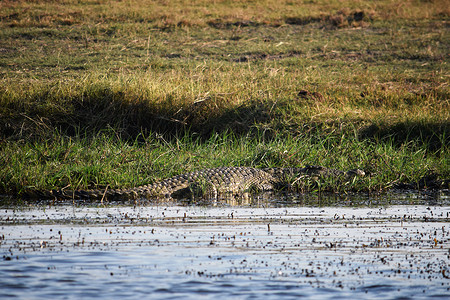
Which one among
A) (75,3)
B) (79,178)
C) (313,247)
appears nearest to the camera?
(313,247)

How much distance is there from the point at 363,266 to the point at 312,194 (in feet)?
13.2

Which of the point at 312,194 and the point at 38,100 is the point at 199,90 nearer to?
the point at 38,100

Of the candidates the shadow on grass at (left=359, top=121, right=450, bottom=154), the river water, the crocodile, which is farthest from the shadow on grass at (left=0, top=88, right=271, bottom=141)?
the river water

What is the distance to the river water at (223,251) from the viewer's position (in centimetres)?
436

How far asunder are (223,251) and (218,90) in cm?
838

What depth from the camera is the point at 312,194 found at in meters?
8.89

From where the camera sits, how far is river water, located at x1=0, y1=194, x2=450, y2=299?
436 centimetres

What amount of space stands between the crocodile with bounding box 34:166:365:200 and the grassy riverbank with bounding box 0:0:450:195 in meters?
0.27

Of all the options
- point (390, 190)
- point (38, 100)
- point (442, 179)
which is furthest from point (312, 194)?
point (38, 100)

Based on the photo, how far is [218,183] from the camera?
28.3 feet

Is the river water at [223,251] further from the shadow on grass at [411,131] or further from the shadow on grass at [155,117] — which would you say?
the shadow on grass at [155,117]

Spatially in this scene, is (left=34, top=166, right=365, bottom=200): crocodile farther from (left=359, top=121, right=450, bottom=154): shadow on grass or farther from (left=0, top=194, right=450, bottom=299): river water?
(left=359, top=121, right=450, bottom=154): shadow on grass

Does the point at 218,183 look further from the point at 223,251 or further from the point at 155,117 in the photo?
the point at 155,117

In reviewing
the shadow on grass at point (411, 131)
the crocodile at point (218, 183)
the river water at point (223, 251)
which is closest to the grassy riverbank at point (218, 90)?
the shadow on grass at point (411, 131)
